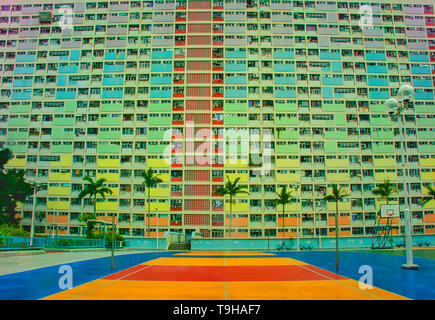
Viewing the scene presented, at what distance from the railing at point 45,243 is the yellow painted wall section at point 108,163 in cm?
3164

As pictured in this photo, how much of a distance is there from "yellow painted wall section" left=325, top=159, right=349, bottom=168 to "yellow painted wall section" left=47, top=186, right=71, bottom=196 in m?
58.1

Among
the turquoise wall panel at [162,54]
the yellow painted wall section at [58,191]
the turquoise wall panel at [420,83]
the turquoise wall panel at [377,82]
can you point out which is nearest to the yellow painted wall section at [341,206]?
the turquoise wall panel at [377,82]

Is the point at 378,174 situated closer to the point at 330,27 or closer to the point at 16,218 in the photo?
the point at 330,27

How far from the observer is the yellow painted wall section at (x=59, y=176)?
251ft

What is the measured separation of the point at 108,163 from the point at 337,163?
168 feet

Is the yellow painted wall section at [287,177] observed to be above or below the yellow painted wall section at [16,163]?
below

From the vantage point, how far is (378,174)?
76.7m

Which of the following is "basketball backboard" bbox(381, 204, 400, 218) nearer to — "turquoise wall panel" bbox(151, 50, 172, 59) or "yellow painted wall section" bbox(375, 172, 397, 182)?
"yellow painted wall section" bbox(375, 172, 397, 182)

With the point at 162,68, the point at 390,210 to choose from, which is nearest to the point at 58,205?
the point at 162,68

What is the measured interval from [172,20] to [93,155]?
120ft

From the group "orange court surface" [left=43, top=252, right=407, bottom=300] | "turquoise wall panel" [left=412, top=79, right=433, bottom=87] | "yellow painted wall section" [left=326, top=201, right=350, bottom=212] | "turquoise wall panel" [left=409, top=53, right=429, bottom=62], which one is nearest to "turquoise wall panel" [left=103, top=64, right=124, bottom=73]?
"yellow painted wall section" [left=326, top=201, right=350, bottom=212]

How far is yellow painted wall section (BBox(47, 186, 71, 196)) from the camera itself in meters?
75.8

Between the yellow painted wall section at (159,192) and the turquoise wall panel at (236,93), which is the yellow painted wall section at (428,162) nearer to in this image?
the turquoise wall panel at (236,93)
